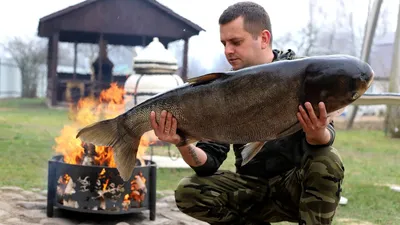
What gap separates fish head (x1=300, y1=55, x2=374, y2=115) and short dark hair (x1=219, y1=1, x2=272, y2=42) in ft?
2.31

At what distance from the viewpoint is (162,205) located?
17.2ft

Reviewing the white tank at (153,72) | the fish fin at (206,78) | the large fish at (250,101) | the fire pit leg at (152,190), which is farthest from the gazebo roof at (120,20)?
the fish fin at (206,78)

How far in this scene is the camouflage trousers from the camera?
109 inches

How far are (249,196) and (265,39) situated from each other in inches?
35.9

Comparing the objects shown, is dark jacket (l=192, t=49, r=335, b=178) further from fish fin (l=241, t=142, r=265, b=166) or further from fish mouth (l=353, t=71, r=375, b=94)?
fish mouth (l=353, t=71, r=375, b=94)

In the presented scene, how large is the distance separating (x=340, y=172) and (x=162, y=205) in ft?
9.22

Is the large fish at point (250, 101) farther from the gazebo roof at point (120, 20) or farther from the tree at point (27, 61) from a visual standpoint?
the tree at point (27, 61)

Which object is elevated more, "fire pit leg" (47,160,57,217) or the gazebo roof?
the gazebo roof

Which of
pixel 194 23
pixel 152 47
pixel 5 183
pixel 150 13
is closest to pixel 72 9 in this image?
pixel 150 13

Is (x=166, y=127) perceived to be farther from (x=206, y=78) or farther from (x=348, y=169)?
(x=348, y=169)

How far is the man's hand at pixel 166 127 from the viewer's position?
2.51 meters

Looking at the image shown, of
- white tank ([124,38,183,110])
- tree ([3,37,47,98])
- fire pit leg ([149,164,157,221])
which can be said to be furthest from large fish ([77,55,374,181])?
tree ([3,37,47,98])

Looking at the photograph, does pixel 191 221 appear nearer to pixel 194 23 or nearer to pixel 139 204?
pixel 139 204

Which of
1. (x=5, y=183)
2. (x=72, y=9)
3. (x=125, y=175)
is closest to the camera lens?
(x=125, y=175)
